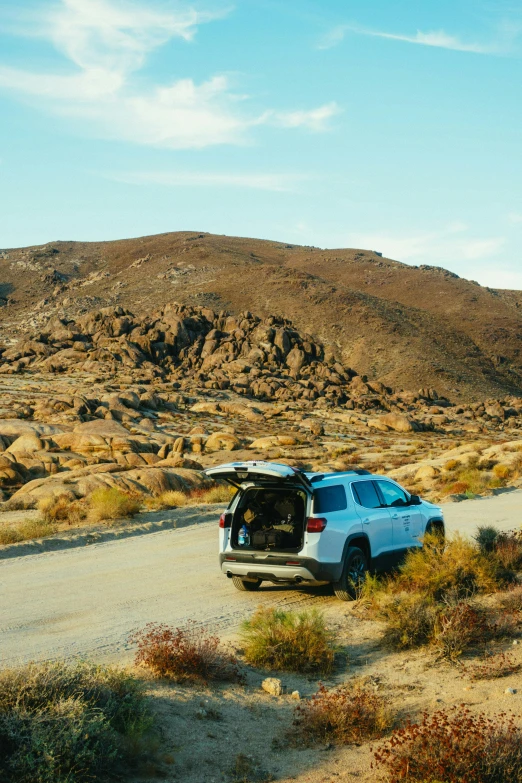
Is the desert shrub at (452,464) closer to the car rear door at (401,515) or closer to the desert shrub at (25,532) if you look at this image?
the desert shrub at (25,532)

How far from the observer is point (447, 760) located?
5.21 m

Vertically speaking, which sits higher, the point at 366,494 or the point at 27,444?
the point at 366,494

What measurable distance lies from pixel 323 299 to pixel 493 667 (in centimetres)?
9337

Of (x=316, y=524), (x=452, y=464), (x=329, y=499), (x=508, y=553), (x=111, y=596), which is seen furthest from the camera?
(x=452, y=464)

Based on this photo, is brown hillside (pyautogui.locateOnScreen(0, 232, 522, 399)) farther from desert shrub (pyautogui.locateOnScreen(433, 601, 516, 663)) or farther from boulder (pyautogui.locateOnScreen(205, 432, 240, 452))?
desert shrub (pyautogui.locateOnScreen(433, 601, 516, 663))

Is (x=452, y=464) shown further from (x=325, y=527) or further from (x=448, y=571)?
(x=325, y=527)

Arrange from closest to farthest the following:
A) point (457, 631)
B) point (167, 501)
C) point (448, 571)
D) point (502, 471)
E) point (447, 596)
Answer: point (457, 631), point (447, 596), point (448, 571), point (167, 501), point (502, 471)

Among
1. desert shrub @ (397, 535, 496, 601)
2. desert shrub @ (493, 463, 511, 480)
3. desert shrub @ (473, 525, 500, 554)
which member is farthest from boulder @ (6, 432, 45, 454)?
desert shrub @ (397, 535, 496, 601)

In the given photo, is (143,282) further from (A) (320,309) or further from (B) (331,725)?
(B) (331,725)

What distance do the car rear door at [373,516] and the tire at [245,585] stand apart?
1923 mm

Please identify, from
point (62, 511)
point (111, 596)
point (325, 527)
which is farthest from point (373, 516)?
point (62, 511)

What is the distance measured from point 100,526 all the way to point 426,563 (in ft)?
37.2

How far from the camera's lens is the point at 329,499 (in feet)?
35.7

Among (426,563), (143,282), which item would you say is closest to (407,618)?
(426,563)
